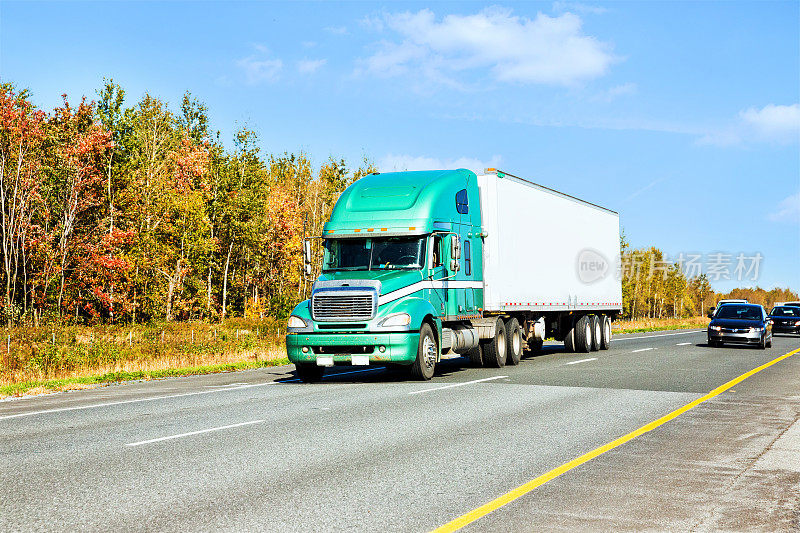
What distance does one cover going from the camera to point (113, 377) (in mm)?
18984

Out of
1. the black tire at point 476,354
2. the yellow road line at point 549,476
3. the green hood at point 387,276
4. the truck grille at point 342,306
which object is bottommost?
the yellow road line at point 549,476

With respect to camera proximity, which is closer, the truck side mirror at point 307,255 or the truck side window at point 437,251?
the truck side mirror at point 307,255

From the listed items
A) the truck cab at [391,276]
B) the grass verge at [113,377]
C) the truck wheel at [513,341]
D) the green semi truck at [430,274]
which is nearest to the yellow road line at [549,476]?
the truck cab at [391,276]

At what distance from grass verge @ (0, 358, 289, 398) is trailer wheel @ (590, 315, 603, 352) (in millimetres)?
10498

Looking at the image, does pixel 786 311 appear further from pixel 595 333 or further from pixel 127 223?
pixel 127 223

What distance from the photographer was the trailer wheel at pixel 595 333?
27938 mm

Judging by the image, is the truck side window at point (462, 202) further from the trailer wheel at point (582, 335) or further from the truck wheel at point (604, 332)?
the truck wheel at point (604, 332)

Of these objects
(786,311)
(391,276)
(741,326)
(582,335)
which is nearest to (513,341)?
(391,276)

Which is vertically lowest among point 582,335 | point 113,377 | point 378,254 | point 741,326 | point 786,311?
point 113,377

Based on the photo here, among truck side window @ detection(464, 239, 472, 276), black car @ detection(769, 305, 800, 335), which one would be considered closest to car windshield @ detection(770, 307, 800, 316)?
black car @ detection(769, 305, 800, 335)

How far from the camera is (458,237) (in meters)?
17.7

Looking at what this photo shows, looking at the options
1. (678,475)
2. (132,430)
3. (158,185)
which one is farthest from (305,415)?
(158,185)

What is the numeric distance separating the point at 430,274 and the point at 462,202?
2.53 metres

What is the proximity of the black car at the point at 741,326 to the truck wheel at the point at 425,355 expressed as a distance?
16.4 metres
